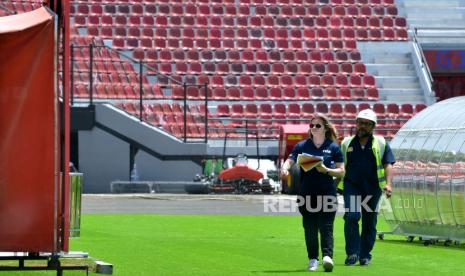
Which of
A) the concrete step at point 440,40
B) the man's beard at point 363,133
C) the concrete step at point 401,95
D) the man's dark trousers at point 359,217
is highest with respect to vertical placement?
the concrete step at point 440,40

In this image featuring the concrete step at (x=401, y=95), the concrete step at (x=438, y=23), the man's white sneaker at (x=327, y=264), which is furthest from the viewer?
the concrete step at (x=438, y=23)

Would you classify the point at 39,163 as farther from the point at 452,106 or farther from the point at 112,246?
the point at 452,106

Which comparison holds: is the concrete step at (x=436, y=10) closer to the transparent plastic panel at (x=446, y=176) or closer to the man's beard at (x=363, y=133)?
the transparent plastic panel at (x=446, y=176)

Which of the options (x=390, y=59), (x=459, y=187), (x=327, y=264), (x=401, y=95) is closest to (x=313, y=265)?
(x=327, y=264)

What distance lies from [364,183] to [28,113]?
5865 millimetres

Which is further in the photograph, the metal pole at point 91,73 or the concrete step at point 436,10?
→ the concrete step at point 436,10

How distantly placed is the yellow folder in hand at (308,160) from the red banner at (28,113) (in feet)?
13.3

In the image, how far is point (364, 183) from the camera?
1658cm

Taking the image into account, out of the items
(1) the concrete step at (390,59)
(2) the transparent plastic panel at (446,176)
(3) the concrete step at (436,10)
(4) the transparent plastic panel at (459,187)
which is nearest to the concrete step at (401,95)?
(1) the concrete step at (390,59)

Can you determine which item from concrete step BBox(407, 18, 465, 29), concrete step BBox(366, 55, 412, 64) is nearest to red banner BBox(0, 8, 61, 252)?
concrete step BBox(366, 55, 412, 64)

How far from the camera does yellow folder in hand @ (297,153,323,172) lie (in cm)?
1522

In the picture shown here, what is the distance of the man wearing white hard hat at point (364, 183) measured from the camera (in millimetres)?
16453

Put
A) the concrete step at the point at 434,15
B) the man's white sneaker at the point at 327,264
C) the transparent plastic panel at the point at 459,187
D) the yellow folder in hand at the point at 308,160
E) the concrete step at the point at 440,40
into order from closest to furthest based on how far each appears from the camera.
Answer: the man's white sneaker at the point at 327,264, the yellow folder in hand at the point at 308,160, the transparent plastic panel at the point at 459,187, the concrete step at the point at 440,40, the concrete step at the point at 434,15

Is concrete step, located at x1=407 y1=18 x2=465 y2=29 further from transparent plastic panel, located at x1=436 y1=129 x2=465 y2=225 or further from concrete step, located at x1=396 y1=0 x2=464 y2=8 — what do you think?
transparent plastic panel, located at x1=436 y1=129 x2=465 y2=225
